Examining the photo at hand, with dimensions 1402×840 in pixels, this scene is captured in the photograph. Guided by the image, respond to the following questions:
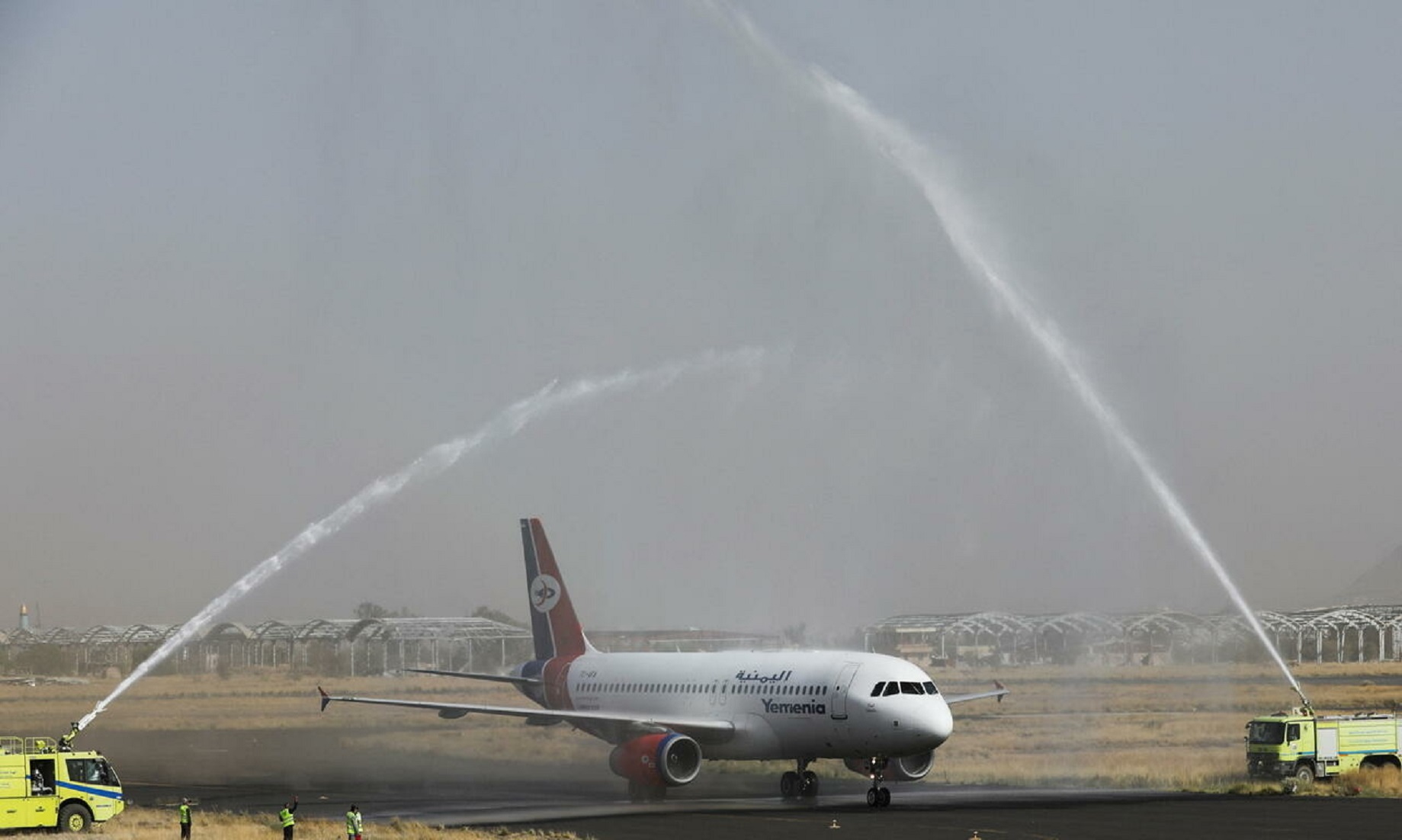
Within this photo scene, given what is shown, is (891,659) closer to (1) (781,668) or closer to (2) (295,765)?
(1) (781,668)

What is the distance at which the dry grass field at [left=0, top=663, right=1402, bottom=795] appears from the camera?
66.1 m

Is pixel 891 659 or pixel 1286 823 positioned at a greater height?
pixel 891 659

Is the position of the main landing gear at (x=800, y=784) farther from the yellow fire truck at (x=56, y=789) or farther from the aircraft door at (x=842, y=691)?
the yellow fire truck at (x=56, y=789)

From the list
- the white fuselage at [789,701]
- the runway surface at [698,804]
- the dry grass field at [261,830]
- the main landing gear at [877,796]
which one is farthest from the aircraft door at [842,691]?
the dry grass field at [261,830]

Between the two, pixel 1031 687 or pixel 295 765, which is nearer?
pixel 295 765

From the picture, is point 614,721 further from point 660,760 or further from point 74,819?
point 74,819

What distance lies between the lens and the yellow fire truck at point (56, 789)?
43.7 m

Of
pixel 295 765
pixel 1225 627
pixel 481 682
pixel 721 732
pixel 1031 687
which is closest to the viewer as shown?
pixel 721 732

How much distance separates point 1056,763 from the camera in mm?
66312

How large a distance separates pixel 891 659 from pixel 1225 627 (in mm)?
93095

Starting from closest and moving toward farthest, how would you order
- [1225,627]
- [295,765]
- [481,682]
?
[295,765] < [481,682] < [1225,627]

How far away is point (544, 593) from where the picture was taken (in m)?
70.9

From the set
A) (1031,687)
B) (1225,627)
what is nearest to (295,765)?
(1031,687)

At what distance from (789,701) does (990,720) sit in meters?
40.8
